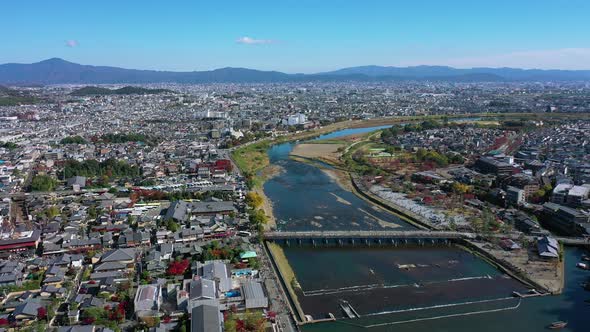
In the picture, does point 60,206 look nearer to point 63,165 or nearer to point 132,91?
point 63,165

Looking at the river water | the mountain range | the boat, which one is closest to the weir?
the river water

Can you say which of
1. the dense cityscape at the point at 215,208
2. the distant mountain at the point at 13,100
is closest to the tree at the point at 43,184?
the dense cityscape at the point at 215,208

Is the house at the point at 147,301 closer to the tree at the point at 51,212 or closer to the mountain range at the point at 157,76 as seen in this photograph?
the tree at the point at 51,212

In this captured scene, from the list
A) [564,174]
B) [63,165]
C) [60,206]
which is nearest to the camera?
[60,206]

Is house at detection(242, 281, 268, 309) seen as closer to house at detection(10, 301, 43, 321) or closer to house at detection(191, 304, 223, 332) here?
house at detection(191, 304, 223, 332)

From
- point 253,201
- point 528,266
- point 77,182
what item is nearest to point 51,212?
point 77,182

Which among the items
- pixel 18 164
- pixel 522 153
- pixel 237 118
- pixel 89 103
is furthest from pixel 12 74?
pixel 522 153

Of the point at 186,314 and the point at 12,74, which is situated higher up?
the point at 12,74

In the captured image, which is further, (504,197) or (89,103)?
(89,103)

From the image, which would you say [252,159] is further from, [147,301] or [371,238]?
[147,301]
